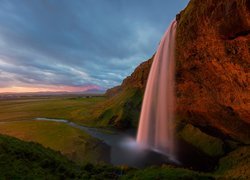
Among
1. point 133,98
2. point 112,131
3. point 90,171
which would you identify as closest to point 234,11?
point 90,171

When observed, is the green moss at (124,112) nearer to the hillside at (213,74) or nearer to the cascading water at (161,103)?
the cascading water at (161,103)

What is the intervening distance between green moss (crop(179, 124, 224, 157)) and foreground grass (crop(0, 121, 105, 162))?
1503 centimetres

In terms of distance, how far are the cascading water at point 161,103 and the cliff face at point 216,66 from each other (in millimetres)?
1749

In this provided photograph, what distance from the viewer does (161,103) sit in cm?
3819

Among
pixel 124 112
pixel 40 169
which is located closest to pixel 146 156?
pixel 40 169

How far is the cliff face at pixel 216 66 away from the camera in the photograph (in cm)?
2002

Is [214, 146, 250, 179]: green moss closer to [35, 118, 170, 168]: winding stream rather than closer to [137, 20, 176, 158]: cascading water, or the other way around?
[35, 118, 170, 168]: winding stream

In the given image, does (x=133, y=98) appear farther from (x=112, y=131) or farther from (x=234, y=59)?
(x=234, y=59)

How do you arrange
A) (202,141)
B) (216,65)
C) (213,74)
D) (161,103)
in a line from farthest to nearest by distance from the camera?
(161,103) < (202,141) < (213,74) < (216,65)

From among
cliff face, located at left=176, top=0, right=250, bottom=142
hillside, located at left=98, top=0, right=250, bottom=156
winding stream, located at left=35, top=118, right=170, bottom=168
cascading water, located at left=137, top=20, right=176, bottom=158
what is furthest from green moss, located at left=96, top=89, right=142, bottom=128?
cliff face, located at left=176, top=0, right=250, bottom=142

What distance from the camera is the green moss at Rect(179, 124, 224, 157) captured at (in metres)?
31.4

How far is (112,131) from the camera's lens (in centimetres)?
4653

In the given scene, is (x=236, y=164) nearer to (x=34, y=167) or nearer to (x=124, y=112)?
(x=34, y=167)

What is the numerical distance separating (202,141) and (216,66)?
15.7 metres
